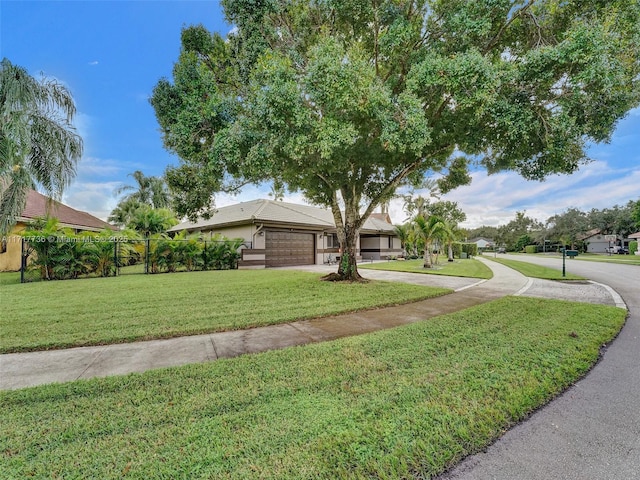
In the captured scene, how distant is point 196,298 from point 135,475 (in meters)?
5.99

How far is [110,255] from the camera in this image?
39.7 feet

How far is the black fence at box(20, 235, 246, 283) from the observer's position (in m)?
10.7

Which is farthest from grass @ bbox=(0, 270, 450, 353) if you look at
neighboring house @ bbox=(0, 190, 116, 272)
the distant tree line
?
the distant tree line

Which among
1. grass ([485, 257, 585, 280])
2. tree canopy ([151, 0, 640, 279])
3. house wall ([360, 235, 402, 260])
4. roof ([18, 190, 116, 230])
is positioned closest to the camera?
tree canopy ([151, 0, 640, 279])

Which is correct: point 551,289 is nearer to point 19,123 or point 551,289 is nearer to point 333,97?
point 333,97

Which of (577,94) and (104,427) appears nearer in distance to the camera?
(104,427)

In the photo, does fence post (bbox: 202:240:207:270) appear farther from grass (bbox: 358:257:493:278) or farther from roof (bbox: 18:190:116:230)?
grass (bbox: 358:257:493:278)

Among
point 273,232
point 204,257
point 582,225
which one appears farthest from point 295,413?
point 582,225

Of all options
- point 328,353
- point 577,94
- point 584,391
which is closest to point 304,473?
point 328,353

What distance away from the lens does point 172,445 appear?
6.84 ft

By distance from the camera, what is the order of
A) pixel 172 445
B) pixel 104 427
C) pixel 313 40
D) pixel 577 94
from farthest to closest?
1. pixel 313 40
2. pixel 577 94
3. pixel 104 427
4. pixel 172 445

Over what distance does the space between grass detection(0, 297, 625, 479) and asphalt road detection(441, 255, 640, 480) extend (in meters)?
0.11

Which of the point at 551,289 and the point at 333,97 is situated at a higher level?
the point at 333,97

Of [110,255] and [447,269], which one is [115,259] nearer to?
[110,255]
